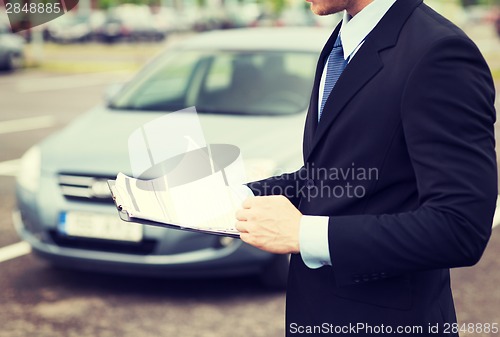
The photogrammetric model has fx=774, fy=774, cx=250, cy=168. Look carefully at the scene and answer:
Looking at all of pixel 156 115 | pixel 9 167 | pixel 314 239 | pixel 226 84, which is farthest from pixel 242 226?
pixel 9 167

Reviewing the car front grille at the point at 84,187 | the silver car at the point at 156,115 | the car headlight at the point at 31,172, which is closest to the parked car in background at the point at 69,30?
the silver car at the point at 156,115

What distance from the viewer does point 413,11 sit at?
1.51m

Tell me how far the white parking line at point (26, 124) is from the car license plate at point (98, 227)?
6535mm

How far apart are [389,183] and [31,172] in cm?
349

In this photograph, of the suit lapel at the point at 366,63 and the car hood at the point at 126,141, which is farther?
the car hood at the point at 126,141

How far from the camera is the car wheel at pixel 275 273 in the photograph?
4.49 m

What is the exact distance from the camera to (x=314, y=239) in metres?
1.45

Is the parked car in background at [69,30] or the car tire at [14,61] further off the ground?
the car tire at [14,61]

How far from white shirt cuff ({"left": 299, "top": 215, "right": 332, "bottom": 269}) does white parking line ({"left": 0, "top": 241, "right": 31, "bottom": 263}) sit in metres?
4.15

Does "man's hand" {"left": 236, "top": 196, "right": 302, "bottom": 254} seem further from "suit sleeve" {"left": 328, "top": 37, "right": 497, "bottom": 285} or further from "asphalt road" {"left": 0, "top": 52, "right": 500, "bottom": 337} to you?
"asphalt road" {"left": 0, "top": 52, "right": 500, "bottom": 337}

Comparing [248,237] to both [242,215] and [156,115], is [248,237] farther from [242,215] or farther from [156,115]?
[156,115]

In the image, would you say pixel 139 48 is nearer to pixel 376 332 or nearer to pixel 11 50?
pixel 11 50

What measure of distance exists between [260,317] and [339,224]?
9.43 ft

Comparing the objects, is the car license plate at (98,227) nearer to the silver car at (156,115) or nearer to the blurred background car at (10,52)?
the silver car at (156,115)
